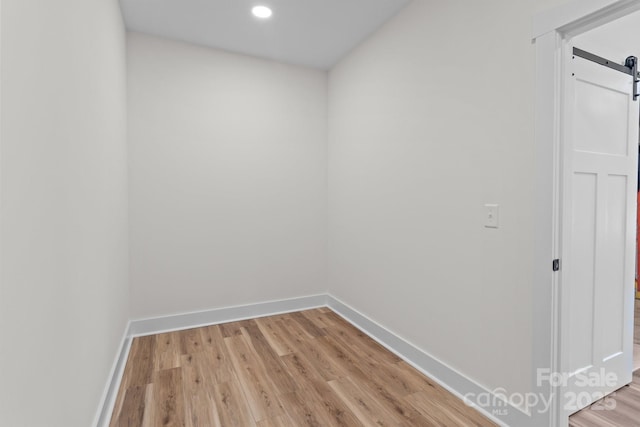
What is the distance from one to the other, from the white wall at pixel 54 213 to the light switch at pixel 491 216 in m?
1.92

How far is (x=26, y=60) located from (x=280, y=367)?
2096 mm

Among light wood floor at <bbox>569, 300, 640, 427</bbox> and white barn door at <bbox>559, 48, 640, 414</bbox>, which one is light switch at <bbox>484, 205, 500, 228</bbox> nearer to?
white barn door at <bbox>559, 48, 640, 414</bbox>

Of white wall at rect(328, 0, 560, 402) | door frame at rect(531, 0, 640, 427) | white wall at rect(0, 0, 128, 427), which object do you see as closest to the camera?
white wall at rect(0, 0, 128, 427)

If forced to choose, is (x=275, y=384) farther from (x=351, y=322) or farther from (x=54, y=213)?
(x=54, y=213)

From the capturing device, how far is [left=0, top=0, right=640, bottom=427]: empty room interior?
44.4 inches

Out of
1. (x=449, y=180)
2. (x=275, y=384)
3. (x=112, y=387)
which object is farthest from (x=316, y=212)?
(x=112, y=387)

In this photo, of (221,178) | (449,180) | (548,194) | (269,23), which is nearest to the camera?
(548,194)

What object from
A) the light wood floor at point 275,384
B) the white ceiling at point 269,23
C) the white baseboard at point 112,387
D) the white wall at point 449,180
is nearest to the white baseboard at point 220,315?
the light wood floor at point 275,384

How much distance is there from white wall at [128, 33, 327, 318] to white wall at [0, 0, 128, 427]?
2.90 feet

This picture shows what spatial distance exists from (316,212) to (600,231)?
2.34 metres

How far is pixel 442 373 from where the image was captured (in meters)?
2.04

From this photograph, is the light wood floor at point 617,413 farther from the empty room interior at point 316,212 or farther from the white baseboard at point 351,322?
the white baseboard at point 351,322

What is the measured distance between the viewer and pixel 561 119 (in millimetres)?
1441

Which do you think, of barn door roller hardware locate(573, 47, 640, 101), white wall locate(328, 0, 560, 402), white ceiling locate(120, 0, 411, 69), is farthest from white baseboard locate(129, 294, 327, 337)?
barn door roller hardware locate(573, 47, 640, 101)
